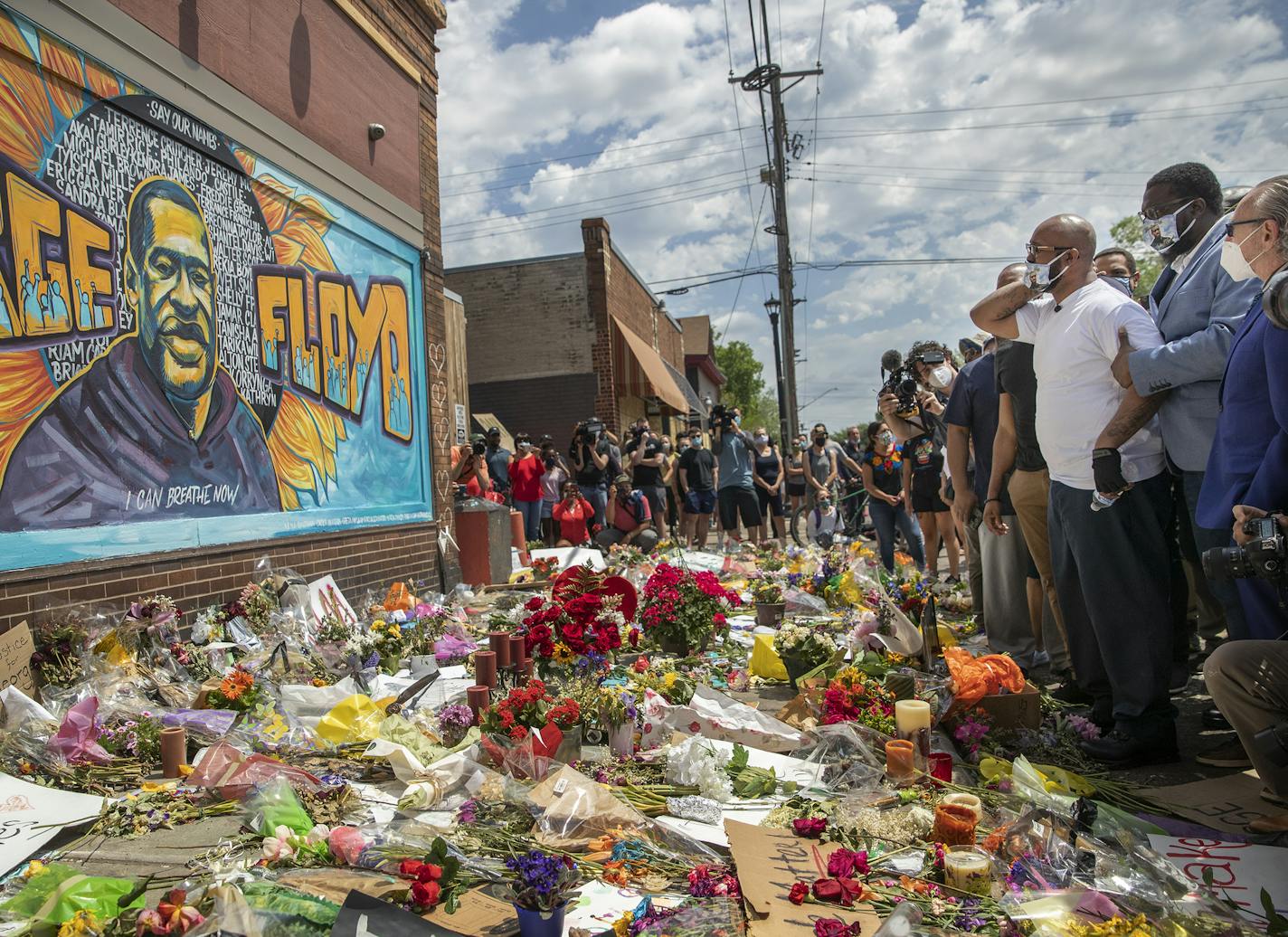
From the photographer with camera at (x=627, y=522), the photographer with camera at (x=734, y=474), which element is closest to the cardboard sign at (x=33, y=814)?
the photographer with camera at (x=627, y=522)

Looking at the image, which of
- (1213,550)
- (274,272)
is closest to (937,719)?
(1213,550)

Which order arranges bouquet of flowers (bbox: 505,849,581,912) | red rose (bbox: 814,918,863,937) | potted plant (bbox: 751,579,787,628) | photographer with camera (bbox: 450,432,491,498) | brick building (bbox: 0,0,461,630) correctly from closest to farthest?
red rose (bbox: 814,918,863,937)
bouquet of flowers (bbox: 505,849,581,912)
brick building (bbox: 0,0,461,630)
potted plant (bbox: 751,579,787,628)
photographer with camera (bbox: 450,432,491,498)

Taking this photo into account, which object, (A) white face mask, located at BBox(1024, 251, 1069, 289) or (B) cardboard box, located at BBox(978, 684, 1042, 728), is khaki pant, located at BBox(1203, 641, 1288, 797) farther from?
(A) white face mask, located at BBox(1024, 251, 1069, 289)

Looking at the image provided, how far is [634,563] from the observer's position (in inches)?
345

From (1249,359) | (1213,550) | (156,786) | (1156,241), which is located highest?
(1156,241)

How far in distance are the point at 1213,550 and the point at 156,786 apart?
3839 millimetres

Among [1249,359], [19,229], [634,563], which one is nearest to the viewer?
[1249,359]

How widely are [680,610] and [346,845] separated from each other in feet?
9.59

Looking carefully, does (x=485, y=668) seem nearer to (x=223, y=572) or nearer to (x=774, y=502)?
(x=223, y=572)

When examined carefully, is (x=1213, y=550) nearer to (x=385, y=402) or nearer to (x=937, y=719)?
(x=937, y=719)

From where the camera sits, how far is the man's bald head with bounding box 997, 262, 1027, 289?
4.46 m

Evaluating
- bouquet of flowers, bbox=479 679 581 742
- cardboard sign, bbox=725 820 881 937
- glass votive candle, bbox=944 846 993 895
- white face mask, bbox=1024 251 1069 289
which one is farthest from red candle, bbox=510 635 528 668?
white face mask, bbox=1024 251 1069 289

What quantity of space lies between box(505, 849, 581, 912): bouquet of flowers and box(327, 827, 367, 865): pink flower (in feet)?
1.78

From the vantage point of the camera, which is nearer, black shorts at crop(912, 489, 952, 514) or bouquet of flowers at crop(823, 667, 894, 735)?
bouquet of flowers at crop(823, 667, 894, 735)
